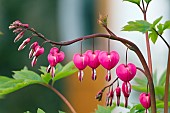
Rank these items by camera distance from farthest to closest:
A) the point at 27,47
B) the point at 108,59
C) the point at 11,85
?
the point at 27,47
the point at 11,85
the point at 108,59

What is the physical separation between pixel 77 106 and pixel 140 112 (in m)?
3.82

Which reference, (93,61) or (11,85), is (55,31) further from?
(93,61)

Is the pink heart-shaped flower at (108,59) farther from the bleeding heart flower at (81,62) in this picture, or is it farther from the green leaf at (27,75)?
the green leaf at (27,75)

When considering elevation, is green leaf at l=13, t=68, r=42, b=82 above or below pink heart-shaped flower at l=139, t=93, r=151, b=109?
above

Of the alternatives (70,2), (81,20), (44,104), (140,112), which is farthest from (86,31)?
(140,112)

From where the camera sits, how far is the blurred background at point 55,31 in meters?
4.53

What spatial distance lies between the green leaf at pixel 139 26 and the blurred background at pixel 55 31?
2.98 metres

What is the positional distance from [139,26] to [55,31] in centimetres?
451

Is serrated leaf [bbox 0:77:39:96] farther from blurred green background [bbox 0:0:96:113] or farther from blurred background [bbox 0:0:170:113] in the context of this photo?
blurred green background [bbox 0:0:96:113]

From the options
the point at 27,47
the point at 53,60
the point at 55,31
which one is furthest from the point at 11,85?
the point at 55,31

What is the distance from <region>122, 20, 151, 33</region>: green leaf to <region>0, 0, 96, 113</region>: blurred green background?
3470mm

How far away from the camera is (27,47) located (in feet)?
15.9

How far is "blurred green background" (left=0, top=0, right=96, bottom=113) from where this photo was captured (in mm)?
4773

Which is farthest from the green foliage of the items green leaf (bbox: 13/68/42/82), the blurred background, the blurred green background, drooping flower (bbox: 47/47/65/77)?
the blurred green background
